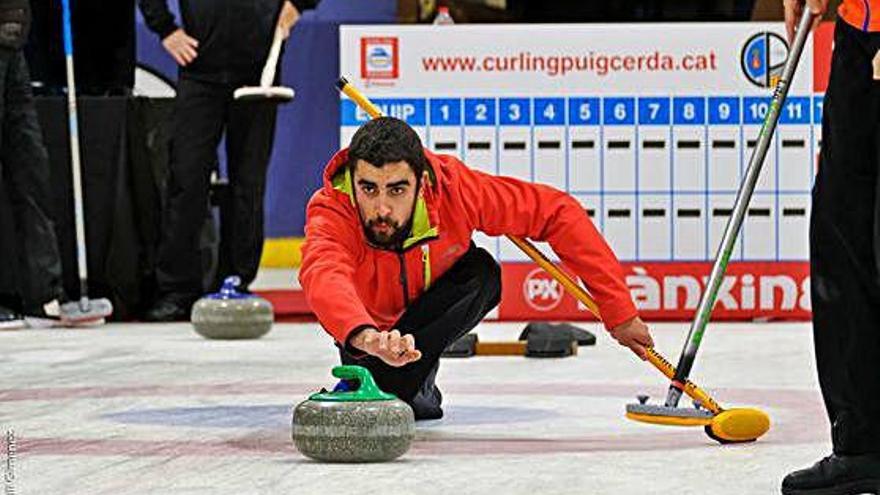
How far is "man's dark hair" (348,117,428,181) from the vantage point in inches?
135

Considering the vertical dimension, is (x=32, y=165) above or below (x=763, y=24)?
below

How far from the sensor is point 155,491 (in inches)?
115

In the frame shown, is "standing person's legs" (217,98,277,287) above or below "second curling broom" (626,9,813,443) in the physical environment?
below

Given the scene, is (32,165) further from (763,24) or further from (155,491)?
(155,491)

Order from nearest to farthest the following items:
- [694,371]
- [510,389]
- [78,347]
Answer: [510,389] < [694,371] < [78,347]

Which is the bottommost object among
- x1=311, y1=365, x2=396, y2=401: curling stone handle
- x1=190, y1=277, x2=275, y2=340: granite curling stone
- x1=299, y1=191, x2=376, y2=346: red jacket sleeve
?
x1=190, y1=277, x2=275, y2=340: granite curling stone

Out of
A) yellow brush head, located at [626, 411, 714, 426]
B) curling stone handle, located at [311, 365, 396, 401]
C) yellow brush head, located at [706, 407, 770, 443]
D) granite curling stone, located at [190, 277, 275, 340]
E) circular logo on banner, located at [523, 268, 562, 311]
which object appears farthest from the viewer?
circular logo on banner, located at [523, 268, 562, 311]

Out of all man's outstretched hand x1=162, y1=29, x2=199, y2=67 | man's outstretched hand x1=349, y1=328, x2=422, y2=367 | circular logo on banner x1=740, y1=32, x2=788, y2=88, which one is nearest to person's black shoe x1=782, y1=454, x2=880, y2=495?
man's outstretched hand x1=349, y1=328, x2=422, y2=367

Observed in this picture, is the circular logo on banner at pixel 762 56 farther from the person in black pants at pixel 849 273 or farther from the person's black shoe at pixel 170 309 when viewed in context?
the person in black pants at pixel 849 273

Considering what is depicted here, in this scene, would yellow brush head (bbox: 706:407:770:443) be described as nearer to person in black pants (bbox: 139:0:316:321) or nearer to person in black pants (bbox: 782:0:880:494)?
person in black pants (bbox: 782:0:880:494)

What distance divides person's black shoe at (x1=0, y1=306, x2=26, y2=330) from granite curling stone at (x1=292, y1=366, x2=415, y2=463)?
371cm

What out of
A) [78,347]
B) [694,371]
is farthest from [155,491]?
[78,347]

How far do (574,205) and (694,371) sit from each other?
1.44 metres

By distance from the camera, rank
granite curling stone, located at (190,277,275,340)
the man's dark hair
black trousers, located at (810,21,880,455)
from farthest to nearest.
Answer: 1. granite curling stone, located at (190,277,275,340)
2. the man's dark hair
3. black trousers, located at (810,21,880,455)
